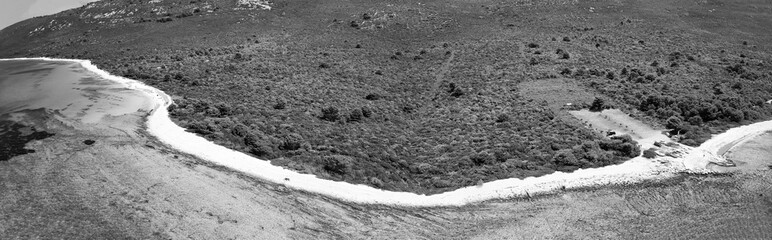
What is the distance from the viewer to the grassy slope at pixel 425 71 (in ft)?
89.2

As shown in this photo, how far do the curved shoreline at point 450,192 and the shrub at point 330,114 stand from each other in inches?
387

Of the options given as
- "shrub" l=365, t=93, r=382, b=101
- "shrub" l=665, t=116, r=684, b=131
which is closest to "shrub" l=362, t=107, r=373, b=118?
"shrub" l=365, t=93, r=382, b=101

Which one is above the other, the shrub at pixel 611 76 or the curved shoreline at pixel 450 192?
the curved shoreline at pixel 450 192

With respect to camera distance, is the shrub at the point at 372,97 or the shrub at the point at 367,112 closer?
the shrub at the point at 367,112

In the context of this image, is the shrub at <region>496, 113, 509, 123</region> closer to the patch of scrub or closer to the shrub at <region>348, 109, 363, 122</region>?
the patch of scrub

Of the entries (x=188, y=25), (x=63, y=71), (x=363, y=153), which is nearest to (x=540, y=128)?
(x=363, y=153)

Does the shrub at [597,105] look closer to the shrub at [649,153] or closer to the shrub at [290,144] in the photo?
the shrub at [649,153]

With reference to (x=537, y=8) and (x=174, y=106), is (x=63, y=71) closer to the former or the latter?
(x=174, y=106)

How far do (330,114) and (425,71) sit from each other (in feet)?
65.8

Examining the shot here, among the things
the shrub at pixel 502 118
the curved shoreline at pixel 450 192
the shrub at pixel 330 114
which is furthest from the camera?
the shrub at pixel 330 114

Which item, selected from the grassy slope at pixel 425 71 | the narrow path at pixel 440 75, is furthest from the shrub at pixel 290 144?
the narrow path at pixel 440 75

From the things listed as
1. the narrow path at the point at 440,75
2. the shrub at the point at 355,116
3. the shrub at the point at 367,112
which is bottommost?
the narrow path at the point at 440,75

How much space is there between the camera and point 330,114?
33.8 m

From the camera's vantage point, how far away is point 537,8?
253 feet
